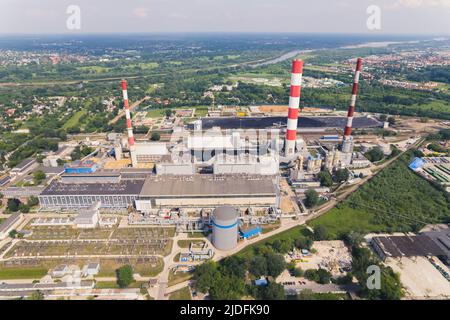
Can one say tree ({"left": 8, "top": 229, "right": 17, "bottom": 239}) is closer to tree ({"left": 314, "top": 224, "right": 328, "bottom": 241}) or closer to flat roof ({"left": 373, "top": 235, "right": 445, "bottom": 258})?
tree ({"left": 314, "top": 224, "right": 328, "bottom": 241})

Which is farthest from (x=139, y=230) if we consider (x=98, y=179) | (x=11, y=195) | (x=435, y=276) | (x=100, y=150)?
(x=435, y=276)

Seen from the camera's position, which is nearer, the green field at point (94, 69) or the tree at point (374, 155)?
the tree at point (374, 155)

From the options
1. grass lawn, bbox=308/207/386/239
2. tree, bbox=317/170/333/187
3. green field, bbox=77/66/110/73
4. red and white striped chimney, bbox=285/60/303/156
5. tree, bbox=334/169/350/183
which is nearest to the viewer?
grass lawn, bbox=308/207/386/239

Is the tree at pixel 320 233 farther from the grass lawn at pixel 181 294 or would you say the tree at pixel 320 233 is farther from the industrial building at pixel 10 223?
the industrial building at pixel 10 223

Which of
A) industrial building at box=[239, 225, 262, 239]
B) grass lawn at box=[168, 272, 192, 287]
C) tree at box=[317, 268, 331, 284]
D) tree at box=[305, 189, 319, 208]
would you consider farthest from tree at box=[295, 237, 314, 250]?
grass lawn at box=[168, 272, 192, 287]

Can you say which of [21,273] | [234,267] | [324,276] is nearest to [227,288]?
[234,267]

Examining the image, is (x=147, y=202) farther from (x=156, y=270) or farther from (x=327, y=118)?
(x=327, y=118)

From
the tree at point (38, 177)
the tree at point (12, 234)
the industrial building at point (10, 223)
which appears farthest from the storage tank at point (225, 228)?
the tree at point (38, 177)
